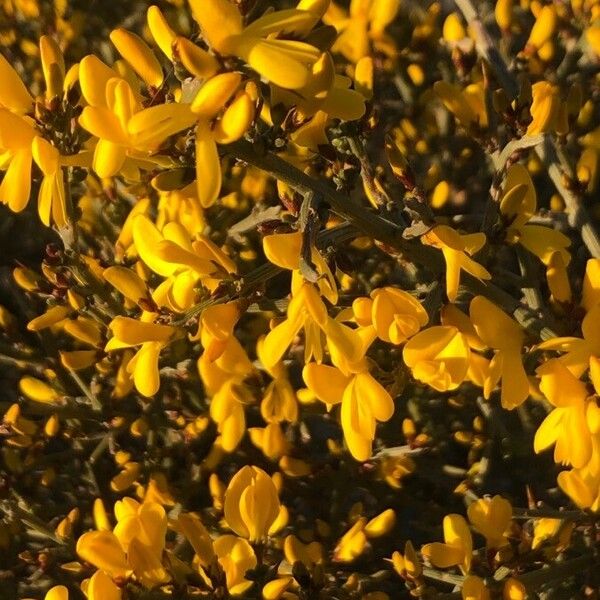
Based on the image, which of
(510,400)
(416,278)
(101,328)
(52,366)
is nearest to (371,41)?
(416,278)

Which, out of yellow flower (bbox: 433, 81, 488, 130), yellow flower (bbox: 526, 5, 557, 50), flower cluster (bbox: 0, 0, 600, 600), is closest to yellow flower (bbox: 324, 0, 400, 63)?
flower cluster (bbox: 0, 0, 600, 600)

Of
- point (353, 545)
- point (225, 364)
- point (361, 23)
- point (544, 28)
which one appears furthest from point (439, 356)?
point (361, 23)

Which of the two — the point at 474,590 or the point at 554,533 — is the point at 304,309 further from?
the point at 554,533

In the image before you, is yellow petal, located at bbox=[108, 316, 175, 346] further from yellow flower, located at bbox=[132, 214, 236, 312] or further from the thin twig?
the thin twig

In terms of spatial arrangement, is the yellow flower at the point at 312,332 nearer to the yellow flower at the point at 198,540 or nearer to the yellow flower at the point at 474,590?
the yellow flower at the point at 198,540

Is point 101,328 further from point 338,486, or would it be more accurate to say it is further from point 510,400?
point 510,400

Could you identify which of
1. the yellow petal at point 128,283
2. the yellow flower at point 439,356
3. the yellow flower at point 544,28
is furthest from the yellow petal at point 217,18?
the yellow flower at point 544,28
